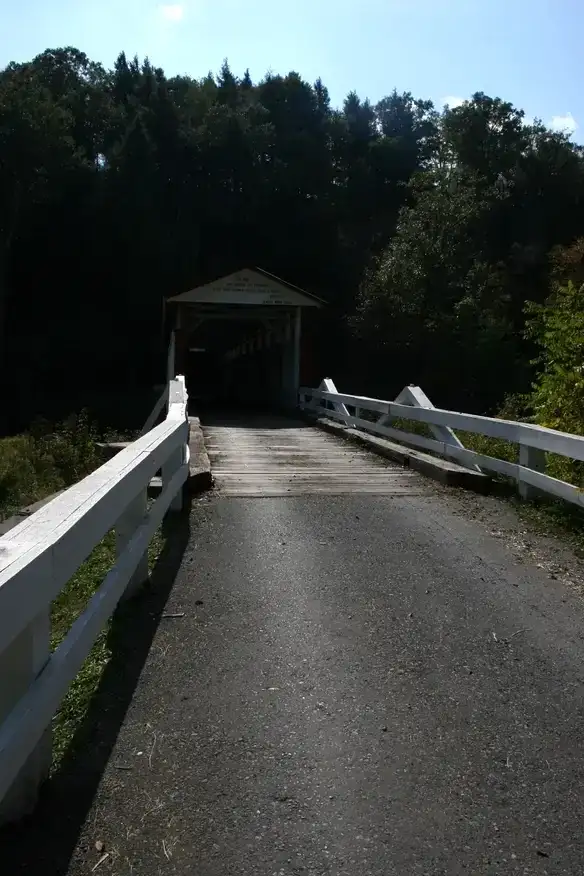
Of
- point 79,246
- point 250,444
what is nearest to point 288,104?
point 79,246

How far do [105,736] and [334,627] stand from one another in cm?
161

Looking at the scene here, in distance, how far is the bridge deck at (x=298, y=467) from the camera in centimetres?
936


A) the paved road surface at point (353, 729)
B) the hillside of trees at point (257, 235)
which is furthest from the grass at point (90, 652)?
the hillside of trees at point (257, 235)

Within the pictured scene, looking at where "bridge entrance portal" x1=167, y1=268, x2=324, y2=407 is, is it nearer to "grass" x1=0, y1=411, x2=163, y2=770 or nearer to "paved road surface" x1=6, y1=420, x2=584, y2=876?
"grass" x1=0, y1=411, x2=163, y2=770

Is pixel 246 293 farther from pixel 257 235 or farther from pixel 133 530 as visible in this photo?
pixel 257 235

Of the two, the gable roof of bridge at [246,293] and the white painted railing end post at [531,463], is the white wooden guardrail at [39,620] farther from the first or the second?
the gable roof of bridge at [246,293]

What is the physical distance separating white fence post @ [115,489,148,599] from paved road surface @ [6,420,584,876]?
262 millimetres

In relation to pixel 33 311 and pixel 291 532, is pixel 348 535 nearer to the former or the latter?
pixel 291 532

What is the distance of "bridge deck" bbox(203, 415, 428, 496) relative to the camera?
368 inches

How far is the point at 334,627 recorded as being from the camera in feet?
15.4

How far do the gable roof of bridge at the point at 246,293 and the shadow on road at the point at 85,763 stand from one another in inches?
797

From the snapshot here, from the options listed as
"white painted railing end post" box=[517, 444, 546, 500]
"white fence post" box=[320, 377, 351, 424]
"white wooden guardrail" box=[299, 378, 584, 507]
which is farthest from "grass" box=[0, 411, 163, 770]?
"white fence post" box=[320, 377, 351, 424]

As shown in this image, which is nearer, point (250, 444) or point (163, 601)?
point (163, 601)

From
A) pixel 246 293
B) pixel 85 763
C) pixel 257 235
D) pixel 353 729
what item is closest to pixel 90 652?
pixel 85 763
